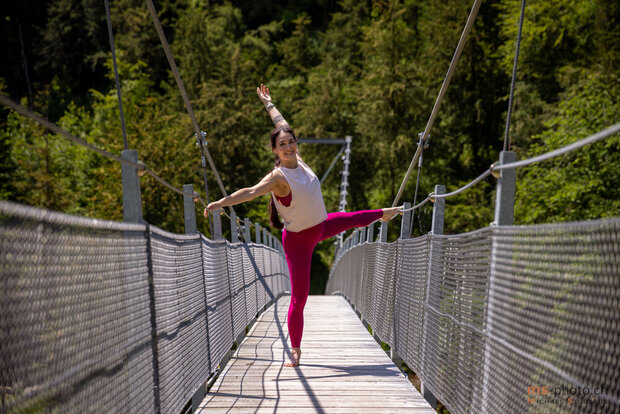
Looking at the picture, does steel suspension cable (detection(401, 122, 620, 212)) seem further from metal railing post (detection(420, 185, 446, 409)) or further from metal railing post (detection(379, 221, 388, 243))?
metal railing post (detection(379, 221, 388, 243))

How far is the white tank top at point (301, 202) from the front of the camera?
3.21 m

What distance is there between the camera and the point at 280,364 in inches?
145

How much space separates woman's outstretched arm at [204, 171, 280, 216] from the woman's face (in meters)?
0.15

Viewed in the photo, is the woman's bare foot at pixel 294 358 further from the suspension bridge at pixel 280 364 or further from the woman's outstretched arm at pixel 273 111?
the woman's outstretched arm at pixel 273 111

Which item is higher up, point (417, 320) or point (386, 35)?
point (386, 35)

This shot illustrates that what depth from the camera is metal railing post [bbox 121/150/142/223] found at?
183 cm

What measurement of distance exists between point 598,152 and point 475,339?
462 inches

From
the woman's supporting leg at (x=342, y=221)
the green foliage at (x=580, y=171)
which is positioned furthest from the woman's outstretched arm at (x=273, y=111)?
the green foliage at (x=580, y=171)

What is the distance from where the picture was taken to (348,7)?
97.5 feet

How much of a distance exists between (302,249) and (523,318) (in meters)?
1.84

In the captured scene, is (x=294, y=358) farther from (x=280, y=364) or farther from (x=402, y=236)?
(x=402, y=236)

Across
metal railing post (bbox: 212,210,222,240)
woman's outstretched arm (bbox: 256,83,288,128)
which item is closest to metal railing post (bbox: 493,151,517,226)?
woman's outstretched arm (bbox: 256,83,288,128)

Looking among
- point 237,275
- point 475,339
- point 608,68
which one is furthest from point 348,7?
point 475,339

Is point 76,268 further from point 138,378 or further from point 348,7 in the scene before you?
point 348,7
